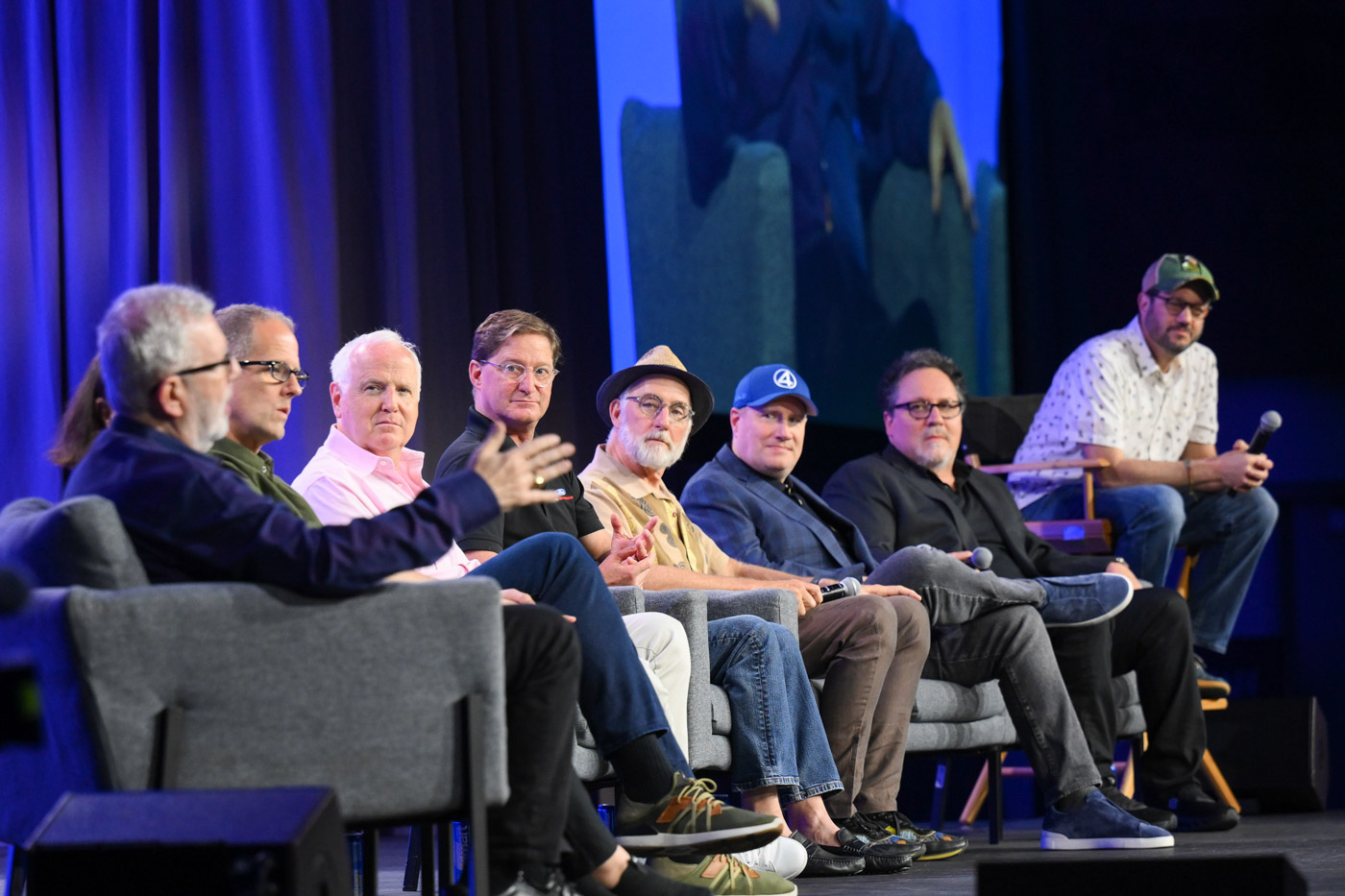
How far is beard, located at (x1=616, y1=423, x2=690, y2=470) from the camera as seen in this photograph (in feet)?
12.5

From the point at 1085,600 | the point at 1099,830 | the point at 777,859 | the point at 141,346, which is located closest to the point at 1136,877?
the point at 777,859

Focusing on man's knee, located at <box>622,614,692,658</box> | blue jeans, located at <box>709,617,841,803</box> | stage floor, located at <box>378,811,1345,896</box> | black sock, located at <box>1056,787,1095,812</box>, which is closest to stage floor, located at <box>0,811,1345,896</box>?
stage floor, located at <box>378,811,1345,896</box>

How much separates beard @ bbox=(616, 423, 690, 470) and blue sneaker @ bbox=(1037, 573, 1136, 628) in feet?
3.41

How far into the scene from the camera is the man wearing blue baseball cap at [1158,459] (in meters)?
4.90

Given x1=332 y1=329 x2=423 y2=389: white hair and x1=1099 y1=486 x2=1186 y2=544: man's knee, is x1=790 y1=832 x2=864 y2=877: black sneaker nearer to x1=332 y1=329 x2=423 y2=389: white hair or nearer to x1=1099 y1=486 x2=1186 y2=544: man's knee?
x1=332 y1=329 x2=423 y2=389: white hair

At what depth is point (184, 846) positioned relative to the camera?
1.53m

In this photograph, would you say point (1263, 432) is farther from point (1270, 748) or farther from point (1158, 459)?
point (1270, 748)

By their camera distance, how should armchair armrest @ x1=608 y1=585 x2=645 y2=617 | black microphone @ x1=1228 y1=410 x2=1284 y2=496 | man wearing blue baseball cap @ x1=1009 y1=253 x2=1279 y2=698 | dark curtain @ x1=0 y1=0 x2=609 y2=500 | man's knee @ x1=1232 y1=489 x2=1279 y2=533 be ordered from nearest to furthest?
armchair armrest @ x1=608 y1=585 x2=645 y2=617 < dark curtain @ x1=0 y1=0 x2=609 y2=500 < black microphone @ x1=1228 y1=410 x2=1284 y2=496 < man wearing blue baseball cap @ x1=1009 y1=253 x2=1279 y2=698 < man's knee @ x1=1232 y1=489 x2=1279 y2=533

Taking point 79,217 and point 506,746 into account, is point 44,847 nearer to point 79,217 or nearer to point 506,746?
point 506,746

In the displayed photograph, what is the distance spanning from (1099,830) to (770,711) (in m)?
1.00

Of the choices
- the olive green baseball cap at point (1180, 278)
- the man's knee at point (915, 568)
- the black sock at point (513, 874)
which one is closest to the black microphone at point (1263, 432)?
the olive green baseball cap at point (1180, 278)

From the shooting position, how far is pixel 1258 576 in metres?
6.18

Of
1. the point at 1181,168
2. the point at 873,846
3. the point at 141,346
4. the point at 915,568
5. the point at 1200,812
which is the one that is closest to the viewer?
the point at 141,346

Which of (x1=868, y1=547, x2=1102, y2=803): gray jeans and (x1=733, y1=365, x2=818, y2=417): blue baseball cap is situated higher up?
(x1=733, y1=365, x2=818, y2=417): blue baseball cap
